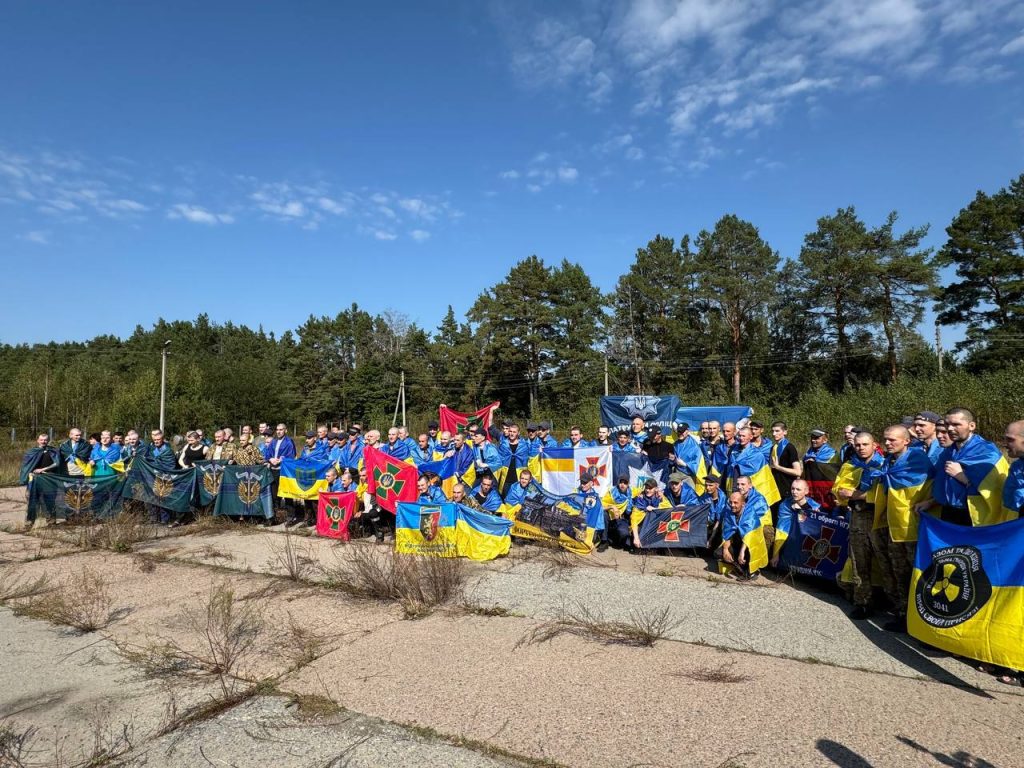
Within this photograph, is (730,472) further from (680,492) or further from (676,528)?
(676,528)

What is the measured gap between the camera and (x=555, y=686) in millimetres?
4605

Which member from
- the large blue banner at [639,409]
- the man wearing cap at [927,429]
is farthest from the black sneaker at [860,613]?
the large blue banner at [639,409]

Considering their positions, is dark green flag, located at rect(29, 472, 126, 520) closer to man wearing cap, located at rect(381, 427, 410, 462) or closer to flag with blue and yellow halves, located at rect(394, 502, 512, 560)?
man wearing cap, located at rect(381, 427, 410, 462)

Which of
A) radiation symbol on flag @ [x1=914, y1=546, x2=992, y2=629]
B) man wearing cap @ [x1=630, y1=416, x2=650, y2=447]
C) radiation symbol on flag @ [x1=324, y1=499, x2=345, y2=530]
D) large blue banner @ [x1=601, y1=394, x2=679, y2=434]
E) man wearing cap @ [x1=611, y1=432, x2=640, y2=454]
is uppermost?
large blue banner @ [x1=601, y1=394, x2=679, y2=434]

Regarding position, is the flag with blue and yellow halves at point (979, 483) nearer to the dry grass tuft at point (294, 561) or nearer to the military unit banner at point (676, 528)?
the military unit banner at point (676, 528)

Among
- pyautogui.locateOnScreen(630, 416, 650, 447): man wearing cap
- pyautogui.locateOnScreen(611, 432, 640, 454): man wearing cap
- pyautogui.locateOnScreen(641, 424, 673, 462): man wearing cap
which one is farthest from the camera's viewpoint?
pyautogui.locateOnScreen(630, 416, 650, 447): man wearing cap

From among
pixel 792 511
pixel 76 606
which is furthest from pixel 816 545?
pixel 76 606

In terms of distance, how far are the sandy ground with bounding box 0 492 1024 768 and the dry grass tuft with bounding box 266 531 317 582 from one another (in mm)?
489

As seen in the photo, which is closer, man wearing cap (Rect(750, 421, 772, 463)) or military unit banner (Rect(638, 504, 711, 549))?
man wearing cap (Rect(750, 421, 772, 463))

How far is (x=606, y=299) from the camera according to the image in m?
49.1

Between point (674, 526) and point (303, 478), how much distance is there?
22.9 feet

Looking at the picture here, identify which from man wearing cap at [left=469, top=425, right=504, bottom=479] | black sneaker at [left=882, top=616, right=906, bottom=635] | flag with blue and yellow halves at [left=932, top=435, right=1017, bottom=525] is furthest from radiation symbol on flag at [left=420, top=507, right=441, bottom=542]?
flag with blue and yellow halves at [left=932, top=435, right=1017, bottom=525]

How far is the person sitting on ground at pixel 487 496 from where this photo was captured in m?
9.74

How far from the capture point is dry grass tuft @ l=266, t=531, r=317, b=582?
7961 millimetres
